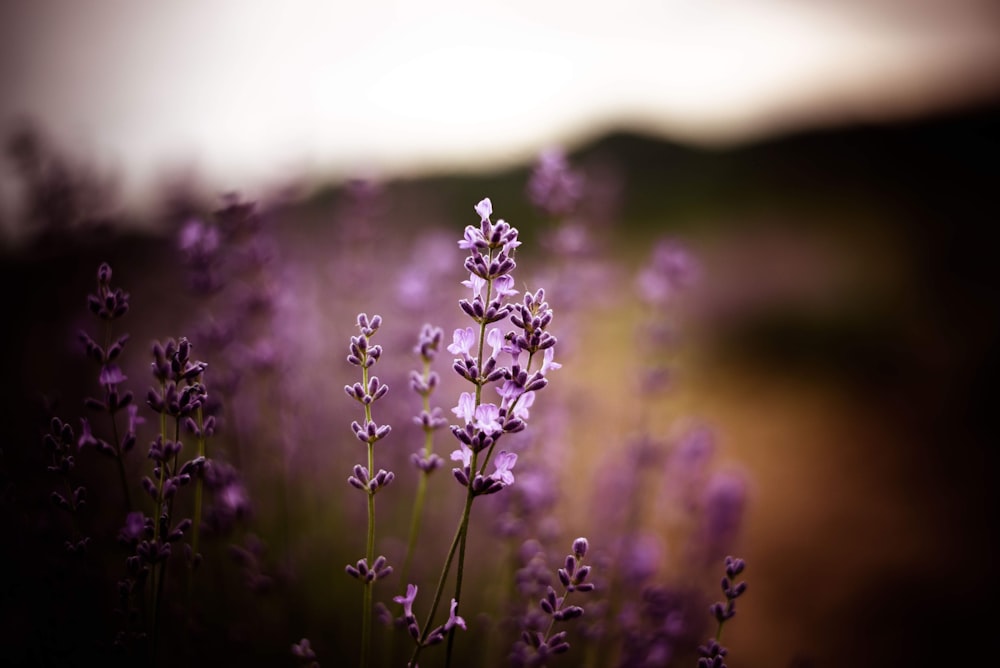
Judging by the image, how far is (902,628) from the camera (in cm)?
310

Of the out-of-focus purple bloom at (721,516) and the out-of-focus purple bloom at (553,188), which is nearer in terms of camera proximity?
the out-of-focus purple bloom at (553,188)

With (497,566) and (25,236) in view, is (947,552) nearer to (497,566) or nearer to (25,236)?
(497,566)

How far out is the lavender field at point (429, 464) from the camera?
1.26 m

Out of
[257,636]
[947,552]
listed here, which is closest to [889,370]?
[947,552]

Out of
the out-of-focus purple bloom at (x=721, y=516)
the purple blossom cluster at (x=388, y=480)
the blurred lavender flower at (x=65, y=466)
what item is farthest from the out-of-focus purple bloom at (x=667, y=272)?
the blurred lavender flower at (x=65, y=466)

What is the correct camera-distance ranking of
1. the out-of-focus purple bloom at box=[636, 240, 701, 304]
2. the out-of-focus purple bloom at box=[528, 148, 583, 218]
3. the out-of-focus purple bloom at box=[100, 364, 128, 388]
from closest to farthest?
the out-of-focus purple bloom at box=[100, 364, 128, 388] < the out-of-focus purple bloom at box=[528, 148, 583, 218] < the out-of-focus purple bloom at box=[636, 240, 701, 304]

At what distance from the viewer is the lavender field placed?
4.12 ft

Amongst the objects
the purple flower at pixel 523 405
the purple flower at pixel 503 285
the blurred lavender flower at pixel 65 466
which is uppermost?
the purple flower at pixel 503 285

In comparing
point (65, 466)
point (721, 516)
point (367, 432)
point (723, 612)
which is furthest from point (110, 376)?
point (721, 516)

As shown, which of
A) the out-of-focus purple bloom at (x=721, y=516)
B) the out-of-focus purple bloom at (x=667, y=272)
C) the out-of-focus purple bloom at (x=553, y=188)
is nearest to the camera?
the out-of-focus purple bloom at (x=553, y=188)

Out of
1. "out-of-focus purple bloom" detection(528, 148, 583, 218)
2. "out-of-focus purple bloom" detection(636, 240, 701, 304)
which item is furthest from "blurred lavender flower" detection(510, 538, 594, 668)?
"out-of-focus purple bloom" detection(636, 240, 701, 304)

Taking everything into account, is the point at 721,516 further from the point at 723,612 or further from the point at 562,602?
the point at 562,602

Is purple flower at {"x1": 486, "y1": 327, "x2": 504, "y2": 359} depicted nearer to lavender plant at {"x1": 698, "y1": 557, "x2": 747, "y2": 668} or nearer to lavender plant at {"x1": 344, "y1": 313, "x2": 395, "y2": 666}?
lavender plant at {"x1": 344, "y1": 313, "x2": 395, "y2": 666}

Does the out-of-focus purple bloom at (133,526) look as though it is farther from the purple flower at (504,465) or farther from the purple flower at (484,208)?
the purple flower at (484,208)
